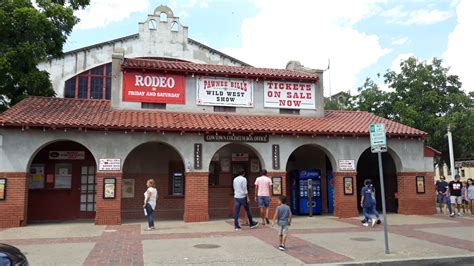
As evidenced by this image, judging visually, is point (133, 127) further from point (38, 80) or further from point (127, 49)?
point (127, 49)

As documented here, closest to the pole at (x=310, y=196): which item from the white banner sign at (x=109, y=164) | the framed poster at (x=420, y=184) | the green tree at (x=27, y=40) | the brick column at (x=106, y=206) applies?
the framed poster at (x=420, y=184)

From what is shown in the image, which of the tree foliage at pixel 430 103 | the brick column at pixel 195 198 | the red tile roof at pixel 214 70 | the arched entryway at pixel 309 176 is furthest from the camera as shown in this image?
the tree foliage at pixel 430 103

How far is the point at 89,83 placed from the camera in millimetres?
29719

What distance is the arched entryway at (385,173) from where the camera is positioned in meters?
19.0

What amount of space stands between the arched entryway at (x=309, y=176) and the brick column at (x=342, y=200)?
1.03 m

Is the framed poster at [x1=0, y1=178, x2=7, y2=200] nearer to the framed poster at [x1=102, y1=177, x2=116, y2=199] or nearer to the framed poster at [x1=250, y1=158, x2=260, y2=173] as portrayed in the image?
the framed poster at [x1=102, y1=177, x2=116, y2=199]

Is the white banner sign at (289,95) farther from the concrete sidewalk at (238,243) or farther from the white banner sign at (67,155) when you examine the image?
the white banner sign at (67,155)

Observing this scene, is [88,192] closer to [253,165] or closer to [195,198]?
[195,198]

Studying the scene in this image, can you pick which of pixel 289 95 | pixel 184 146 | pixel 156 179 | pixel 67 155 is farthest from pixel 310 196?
pixel 67 155

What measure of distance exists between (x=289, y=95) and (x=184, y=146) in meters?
5.86

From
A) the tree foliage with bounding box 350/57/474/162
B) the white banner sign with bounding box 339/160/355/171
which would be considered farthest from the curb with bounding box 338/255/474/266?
the tree foliage with bounding box 350/57/474/162

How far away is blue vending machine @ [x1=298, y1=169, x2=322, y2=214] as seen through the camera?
17828mm

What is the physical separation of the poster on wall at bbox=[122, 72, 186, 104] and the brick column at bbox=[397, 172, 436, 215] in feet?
32.4

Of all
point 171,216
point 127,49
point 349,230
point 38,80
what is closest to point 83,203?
point 171,216
